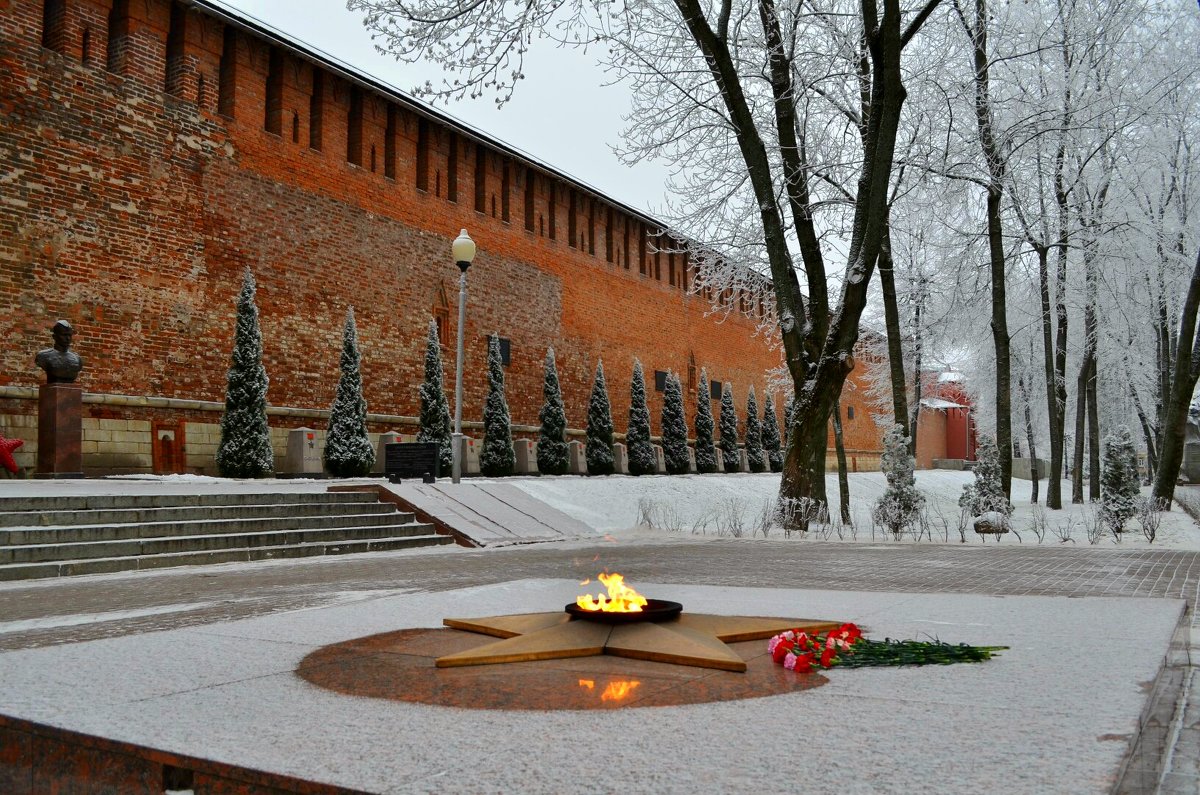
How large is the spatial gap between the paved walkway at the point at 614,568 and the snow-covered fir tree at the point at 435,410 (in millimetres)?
9013

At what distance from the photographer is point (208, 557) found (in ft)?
28.3

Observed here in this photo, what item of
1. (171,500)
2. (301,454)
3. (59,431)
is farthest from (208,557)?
(301,454)

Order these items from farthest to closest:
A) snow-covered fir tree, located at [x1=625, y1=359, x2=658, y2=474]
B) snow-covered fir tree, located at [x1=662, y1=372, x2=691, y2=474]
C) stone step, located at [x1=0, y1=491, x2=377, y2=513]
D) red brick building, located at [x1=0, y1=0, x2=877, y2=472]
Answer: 1. snow-covered fir tree, located at [x1=662, y1=372, x2=691, y2=474]
2. snow-covered fir tree, located at [x1=625, y1=359, x2=658, y2=474]
3. red brick building, located at [x1=0, y1=0, x2=877, y2=472]
4. stone step, located at [x1=0, y1=491, x2=377, y2=513]

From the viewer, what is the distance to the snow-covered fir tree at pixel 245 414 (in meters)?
15.1

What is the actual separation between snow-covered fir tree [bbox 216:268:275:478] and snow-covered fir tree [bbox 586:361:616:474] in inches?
404

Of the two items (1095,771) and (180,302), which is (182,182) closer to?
(180,302)

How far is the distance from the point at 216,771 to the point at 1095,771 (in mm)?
1906

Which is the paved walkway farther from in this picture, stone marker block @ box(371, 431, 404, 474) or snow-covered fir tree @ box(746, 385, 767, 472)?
snow-covered fir tree @ box(746, 385, 767, 472)

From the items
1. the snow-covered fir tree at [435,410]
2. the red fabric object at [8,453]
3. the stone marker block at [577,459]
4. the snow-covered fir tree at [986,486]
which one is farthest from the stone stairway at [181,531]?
the stone marker block at [577,459]

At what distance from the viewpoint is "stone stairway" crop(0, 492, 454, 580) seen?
769 cm

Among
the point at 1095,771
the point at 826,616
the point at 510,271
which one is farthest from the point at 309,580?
the point at 510,271

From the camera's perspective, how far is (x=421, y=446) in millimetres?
14969

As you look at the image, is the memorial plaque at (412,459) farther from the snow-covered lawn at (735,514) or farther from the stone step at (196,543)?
the stone step at (196,543)

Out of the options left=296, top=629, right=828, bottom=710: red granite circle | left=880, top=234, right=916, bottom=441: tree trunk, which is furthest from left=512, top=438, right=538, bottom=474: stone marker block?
left=296, top=629, right=828, bottom=710: red granite circle
